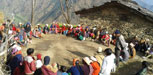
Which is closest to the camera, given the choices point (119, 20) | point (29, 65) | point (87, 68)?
point (29, 65)

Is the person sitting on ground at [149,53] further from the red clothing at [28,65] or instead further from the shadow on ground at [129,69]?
the red clothing at [28,65]

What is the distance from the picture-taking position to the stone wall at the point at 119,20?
10.3 m

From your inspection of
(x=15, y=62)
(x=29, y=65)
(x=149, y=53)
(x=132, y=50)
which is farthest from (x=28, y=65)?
(x=149, y=53)

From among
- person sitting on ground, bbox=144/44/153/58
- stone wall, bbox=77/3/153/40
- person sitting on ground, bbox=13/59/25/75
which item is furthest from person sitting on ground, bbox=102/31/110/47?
person sitting on ground, bbox=13/59/25/75

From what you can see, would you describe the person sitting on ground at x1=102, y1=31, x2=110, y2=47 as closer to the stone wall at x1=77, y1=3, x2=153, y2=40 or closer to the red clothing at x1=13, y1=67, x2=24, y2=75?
the stone wall at x1=77, y1=3, x2=153, y2=40

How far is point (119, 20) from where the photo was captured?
11883 mm

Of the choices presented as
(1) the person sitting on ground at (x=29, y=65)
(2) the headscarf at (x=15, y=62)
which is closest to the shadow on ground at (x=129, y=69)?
(1) the person sitting on ground at (x=29, y=65)

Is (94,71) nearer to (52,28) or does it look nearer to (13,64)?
(13,64)

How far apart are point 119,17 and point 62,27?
18.6 feet

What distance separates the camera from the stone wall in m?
10.3

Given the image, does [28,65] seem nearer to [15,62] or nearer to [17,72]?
[17,72]

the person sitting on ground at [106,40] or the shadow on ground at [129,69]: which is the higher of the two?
the person sitting on ground at [106,40]

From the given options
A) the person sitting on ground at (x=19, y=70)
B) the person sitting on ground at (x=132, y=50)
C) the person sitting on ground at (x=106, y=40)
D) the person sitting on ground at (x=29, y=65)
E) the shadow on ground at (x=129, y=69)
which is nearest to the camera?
the person sitting on ground at (x=29, y=65)

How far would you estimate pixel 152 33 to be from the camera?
9703mm
